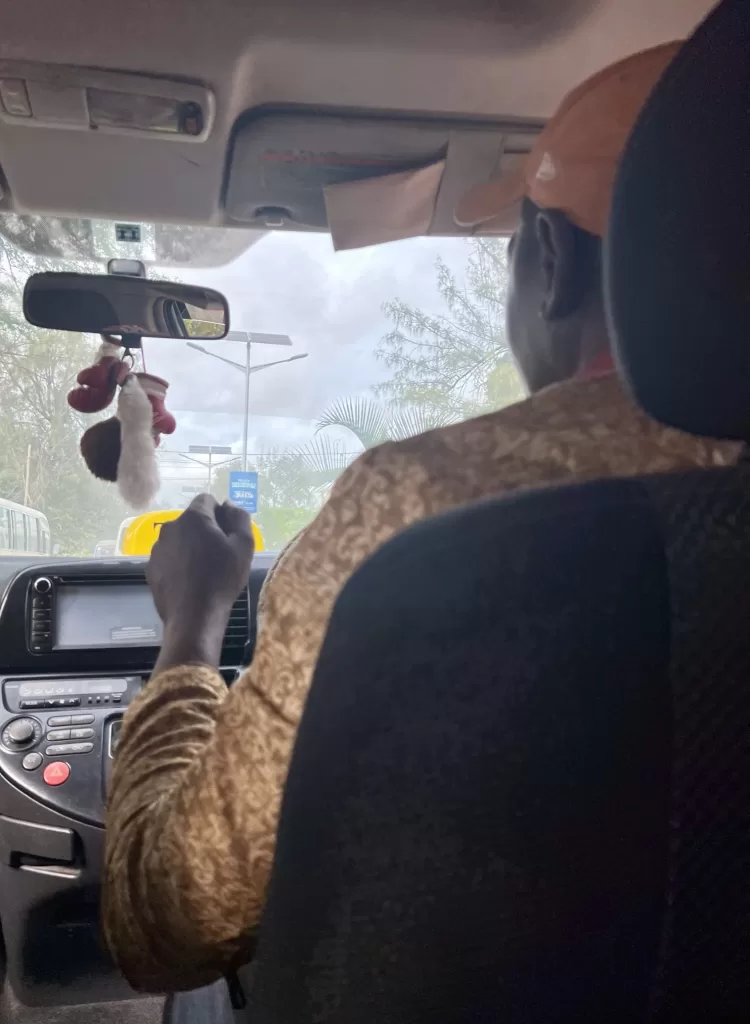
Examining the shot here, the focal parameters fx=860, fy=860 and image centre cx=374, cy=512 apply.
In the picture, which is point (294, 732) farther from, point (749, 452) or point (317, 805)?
point (749, 452)

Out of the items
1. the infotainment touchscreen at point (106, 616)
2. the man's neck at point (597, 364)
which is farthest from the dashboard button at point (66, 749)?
the man's neck at point (597, 364)

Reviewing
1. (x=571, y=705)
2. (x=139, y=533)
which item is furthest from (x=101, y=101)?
(x=571, y=705)

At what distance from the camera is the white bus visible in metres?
1.97

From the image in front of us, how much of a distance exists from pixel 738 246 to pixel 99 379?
1.33 metres

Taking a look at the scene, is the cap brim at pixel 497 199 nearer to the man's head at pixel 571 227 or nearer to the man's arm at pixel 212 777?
the man's head at pixel 571 227

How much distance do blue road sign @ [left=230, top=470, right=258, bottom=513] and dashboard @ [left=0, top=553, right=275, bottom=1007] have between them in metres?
0.24

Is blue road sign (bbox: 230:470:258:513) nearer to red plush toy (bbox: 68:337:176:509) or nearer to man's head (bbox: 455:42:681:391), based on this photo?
red plush toy (bbox: 68:337:176:509)

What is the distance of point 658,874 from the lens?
2.26 ft

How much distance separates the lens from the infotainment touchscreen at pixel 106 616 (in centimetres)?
194

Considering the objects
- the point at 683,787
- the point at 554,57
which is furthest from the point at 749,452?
the point at 554,57

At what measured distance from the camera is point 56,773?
6.04ft

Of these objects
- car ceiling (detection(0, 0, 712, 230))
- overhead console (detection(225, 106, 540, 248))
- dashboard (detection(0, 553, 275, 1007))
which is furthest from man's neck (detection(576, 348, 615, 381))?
dashboard (detection(0, 553, 275, 1007))

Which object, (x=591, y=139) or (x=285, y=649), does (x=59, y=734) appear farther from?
(x=591, y=139)

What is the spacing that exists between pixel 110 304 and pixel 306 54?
2.05 feet
